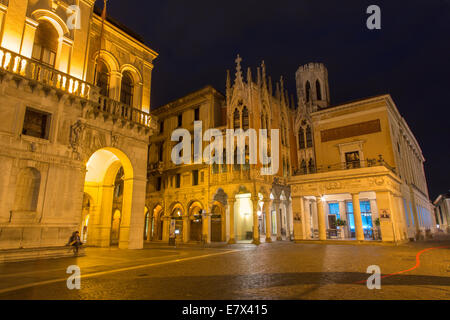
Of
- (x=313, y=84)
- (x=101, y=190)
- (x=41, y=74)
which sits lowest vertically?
(x=101, y=190)

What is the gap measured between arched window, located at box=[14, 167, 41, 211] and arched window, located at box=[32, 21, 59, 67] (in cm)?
654

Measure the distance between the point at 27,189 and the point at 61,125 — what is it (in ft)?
12.2

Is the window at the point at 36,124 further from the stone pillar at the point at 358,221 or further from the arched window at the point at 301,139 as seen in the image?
the arched window at the point at 301,139

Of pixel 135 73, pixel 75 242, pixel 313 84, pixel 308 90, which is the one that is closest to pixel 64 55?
pixel 135 73

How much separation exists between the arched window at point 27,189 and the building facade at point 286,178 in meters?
13.1

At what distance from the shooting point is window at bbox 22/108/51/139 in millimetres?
13836

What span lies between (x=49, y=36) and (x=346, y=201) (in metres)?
30.0

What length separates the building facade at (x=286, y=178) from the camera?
2578cm

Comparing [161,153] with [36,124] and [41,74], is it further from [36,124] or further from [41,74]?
[41,74]

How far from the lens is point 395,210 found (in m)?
24.5

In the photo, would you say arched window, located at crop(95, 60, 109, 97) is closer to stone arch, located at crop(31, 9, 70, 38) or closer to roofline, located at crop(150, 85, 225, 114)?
stone arch, located at crop(31, 9, 70, 38)

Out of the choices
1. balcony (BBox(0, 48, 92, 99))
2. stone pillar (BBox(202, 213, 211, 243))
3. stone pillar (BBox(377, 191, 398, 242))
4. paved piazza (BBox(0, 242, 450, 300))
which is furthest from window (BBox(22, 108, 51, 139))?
stone pillar (BBox(377, 191, 398, 242))

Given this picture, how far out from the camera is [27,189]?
530 inches

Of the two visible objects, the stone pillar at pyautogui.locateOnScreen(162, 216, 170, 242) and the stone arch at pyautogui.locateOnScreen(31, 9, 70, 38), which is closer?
the stone arch at pyautogui.locateOnScreen(31, 9, 70, 38)
